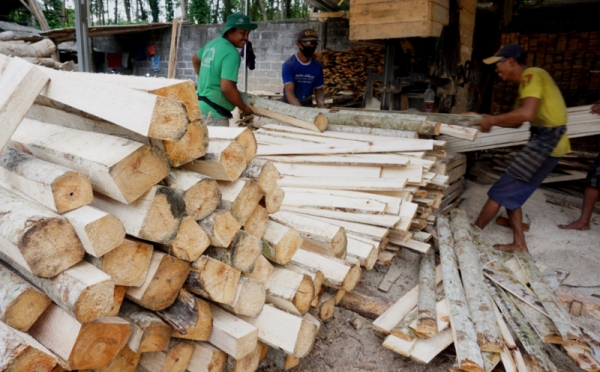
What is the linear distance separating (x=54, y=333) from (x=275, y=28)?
1095cm

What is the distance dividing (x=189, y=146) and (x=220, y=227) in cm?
42

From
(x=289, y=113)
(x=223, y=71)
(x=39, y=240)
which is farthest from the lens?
(x=289, y=113)

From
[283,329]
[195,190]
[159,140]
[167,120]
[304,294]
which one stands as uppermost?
[167,120]

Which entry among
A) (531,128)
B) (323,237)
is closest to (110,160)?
(323,237)

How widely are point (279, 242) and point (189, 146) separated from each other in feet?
2.64

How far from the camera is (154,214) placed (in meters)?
1.82

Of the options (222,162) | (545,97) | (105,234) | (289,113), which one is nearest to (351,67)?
(289,113)

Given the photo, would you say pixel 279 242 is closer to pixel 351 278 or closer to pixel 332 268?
pixel 332 268

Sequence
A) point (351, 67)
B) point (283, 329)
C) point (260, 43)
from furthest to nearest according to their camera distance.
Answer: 1. point (260, 43)
2. point (351, 67)
3. point (283, 329)

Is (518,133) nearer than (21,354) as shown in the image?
No

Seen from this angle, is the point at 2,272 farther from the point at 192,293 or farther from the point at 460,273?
the point at 460,273

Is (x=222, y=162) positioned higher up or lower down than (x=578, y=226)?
higher up

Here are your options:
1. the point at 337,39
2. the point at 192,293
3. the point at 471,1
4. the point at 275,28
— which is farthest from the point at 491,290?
the point at 275,28

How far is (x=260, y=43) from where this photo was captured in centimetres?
1188
